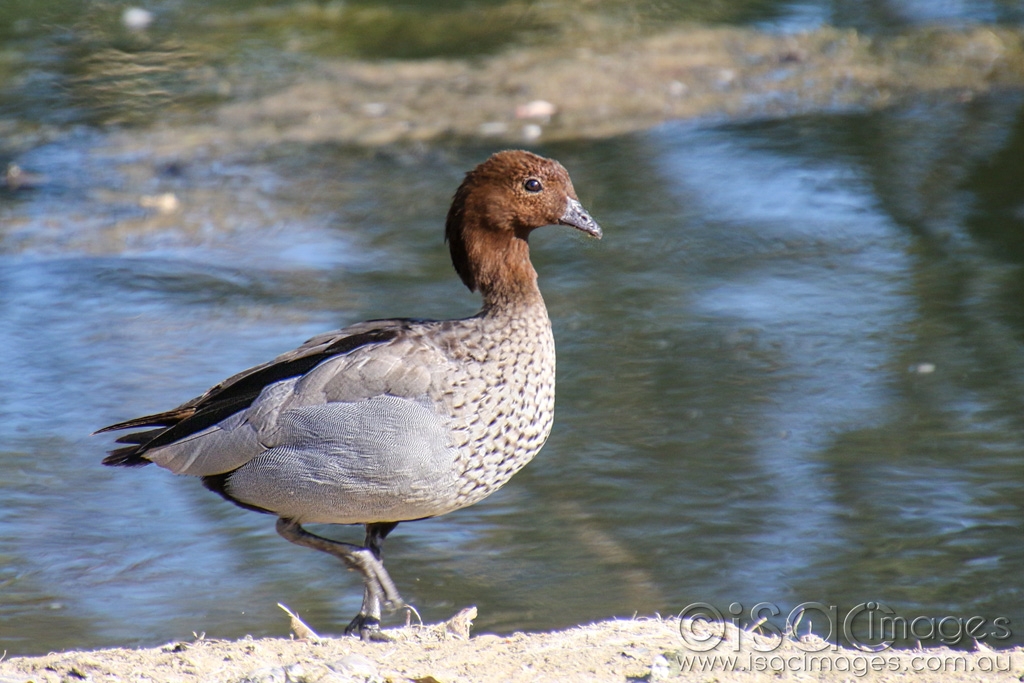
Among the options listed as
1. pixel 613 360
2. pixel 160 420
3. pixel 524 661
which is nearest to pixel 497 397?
pixel 524 661

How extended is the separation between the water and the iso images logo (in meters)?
0.07

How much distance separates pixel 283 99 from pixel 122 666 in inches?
300

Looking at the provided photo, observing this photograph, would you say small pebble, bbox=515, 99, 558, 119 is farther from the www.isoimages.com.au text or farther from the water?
the www.isoimages.com.au text

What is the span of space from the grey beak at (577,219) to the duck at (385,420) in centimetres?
8

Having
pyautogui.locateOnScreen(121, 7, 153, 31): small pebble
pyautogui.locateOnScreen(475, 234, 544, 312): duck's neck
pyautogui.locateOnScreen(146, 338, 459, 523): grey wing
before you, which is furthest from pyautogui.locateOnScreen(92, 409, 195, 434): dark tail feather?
pyautogui.locateOnScreen(121, 7, 153, 31): small pebble

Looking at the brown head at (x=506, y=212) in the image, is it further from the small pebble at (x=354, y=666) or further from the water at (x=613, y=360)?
the small pebble at (x=354, y=666)

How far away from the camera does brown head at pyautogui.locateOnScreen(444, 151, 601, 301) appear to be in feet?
15.5

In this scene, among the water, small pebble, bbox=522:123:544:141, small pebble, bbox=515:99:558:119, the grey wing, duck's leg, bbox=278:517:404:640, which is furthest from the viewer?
small pebble, bbox=515:99:558:119

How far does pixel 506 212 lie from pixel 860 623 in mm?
1958

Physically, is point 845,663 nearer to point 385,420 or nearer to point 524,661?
point 524,661

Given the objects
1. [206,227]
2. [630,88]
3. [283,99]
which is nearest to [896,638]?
[206,227]

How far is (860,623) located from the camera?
4.70 m

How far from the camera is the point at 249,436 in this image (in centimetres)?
442

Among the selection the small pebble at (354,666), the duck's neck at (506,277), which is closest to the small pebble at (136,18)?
the duck's neck at (506,277)
